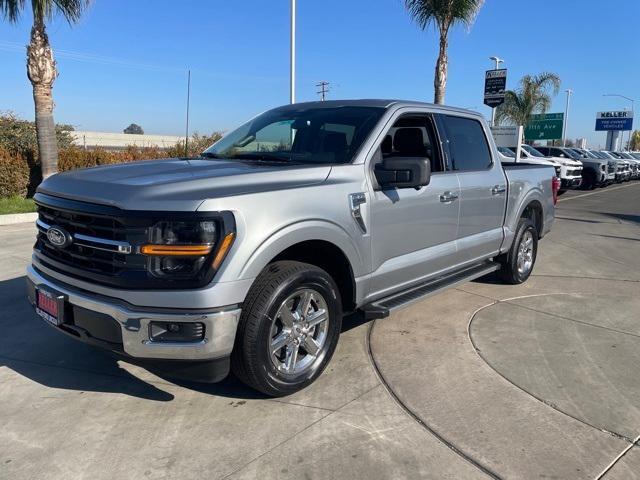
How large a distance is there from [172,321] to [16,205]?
Answer: 1107 cm

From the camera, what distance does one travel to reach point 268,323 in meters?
3.18

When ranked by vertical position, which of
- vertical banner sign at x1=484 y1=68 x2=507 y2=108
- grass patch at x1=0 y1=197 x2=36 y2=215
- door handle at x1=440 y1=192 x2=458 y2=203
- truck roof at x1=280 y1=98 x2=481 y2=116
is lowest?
grass patch at x1=0 y1=197 x2=36 y2=215

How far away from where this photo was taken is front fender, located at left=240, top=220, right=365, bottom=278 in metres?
3.05

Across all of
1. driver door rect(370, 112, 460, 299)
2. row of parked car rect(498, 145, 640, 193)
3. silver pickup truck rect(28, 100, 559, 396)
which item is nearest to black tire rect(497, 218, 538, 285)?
silver pickup truck rect(28, 100, 559, 396)

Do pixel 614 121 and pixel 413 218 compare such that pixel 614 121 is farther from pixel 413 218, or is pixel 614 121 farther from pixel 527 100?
pixel 413 218

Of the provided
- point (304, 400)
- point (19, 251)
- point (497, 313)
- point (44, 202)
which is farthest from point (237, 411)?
point (19, 251)

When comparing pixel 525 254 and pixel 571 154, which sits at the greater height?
pixel 571 154

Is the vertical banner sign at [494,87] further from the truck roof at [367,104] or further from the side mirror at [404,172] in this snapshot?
the side mirror at [404,172]

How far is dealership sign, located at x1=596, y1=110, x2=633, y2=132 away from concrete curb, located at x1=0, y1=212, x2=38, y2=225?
7427cm

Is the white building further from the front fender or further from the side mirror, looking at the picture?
the front fender

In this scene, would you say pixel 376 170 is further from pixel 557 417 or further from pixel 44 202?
pixel 44 202

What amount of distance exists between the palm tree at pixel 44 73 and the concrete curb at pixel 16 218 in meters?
1.56

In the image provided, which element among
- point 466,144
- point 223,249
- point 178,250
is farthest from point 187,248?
point 466,144

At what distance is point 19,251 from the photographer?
25.9 feet
